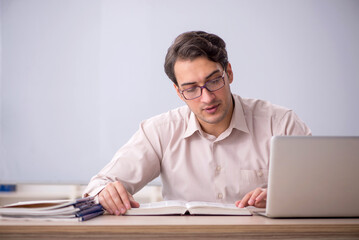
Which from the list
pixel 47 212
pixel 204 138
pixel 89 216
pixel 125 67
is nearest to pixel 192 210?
pixel 89 216

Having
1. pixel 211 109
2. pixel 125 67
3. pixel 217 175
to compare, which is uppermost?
pixel 125 67

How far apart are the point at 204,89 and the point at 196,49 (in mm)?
202

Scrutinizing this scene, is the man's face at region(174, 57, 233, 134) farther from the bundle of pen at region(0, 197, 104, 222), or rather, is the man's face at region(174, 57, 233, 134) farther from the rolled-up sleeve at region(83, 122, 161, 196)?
the bundle of pen at region(0, 197, 104, 222)

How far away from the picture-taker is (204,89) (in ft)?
6.36

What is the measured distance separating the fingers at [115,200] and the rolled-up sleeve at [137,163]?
0.37 meters

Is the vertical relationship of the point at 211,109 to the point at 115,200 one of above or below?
above

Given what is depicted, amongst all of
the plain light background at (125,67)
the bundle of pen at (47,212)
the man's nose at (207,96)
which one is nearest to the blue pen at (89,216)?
the bundle of pen at (47,212)

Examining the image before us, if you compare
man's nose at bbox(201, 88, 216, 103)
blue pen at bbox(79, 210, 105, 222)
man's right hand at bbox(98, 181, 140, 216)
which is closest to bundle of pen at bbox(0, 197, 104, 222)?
blue pen at bbox(79, 210, 105, 222)

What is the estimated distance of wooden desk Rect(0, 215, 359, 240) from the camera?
1154 millimetres

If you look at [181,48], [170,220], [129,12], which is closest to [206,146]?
[181,48]

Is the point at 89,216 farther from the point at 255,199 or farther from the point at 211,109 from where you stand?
the point at 211,109

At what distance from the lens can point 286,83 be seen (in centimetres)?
346

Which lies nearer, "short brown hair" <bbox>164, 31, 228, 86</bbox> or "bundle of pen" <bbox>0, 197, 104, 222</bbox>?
"bundle of pen" <bbox>0, 197, 104, 222</bbox>

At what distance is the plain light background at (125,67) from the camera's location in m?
3.42
